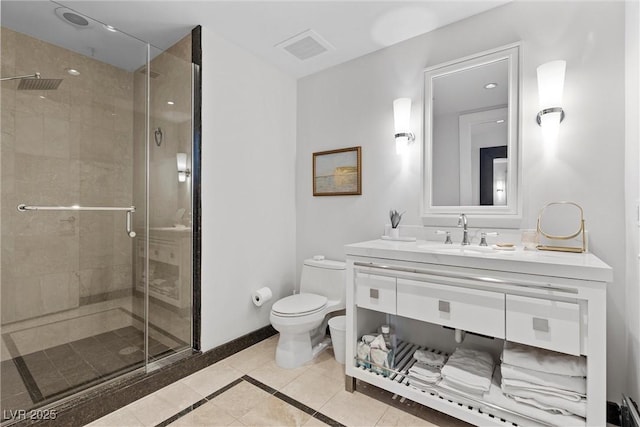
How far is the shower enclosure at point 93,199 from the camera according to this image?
181 centimetres

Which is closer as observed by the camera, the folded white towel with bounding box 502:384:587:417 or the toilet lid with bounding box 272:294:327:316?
the folded white towel with bounding box 502:384:587:417

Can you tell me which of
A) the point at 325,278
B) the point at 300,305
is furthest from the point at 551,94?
the point at 300,305

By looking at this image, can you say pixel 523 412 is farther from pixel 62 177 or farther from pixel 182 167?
pixel 62 177

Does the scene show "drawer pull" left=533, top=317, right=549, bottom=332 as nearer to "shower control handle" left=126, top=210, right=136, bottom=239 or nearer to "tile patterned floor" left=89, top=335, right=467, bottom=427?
"tile patterned floor" left=89, top=335, right=467, bottom=427

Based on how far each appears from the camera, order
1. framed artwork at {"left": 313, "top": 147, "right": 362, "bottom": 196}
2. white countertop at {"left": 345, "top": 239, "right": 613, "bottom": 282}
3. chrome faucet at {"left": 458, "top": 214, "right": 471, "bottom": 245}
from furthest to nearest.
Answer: framed artwork at {"left": 313, "top": 147, "right": 362, "bottom": 196}, chrome faucet at {"left": 458, "top": 214, "right": 471, "bottom": 245}, white countertop at {"left": 345, "top": 239, "right": 613, "bottom": 282}

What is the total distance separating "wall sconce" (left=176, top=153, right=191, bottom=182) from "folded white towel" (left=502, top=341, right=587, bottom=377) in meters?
2.16

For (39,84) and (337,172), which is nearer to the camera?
(39,84)

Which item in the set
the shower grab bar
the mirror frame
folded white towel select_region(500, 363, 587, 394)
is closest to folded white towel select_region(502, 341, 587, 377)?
folded white towel select_region(500, 363, 587, 394)

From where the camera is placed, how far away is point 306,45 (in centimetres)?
228

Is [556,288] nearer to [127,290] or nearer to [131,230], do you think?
[131,230]

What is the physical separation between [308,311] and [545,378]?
1.27 m

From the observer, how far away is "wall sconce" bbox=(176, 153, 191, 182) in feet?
6.90

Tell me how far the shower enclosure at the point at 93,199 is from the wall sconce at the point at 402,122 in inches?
57.3

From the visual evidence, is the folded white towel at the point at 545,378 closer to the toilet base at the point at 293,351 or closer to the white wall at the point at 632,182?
the white wall at the point at 632,182
